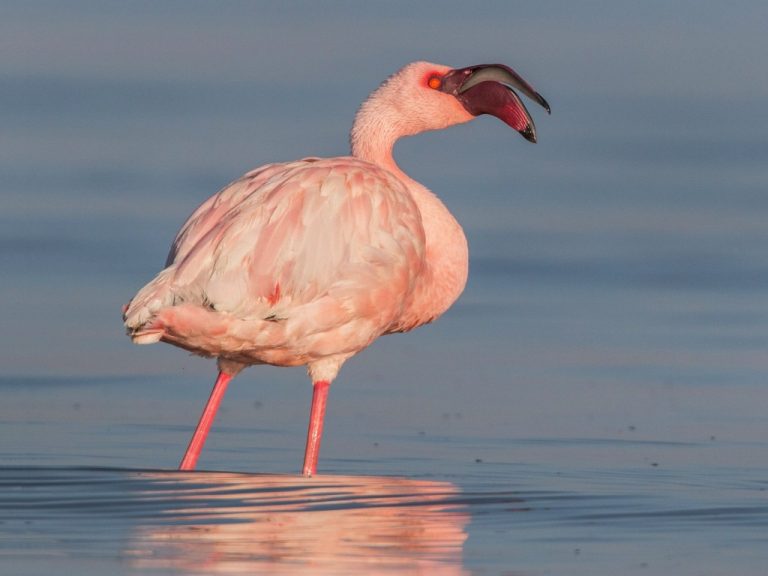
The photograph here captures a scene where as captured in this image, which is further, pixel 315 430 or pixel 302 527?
pixel 315 430

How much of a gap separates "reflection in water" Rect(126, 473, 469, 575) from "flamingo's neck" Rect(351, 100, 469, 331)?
118 cm

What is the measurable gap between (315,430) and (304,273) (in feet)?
2.40

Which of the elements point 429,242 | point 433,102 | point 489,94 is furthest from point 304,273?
point 489,94

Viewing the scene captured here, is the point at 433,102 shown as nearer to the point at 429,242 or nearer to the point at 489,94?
the point at 489,94

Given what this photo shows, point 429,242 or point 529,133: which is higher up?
point 529,133

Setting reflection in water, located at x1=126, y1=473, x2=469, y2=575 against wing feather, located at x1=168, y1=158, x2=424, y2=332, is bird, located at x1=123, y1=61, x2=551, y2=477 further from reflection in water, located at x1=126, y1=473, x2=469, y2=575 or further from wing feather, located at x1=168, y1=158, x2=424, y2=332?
reflection in water, located at x1=126, y1=473, x2=469, y2=575

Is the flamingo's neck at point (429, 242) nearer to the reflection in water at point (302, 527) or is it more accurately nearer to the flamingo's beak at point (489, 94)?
the flamingo's beak at point (489, 94)

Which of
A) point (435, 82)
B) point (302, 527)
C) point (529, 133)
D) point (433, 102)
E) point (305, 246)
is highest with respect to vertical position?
point (435, 82)

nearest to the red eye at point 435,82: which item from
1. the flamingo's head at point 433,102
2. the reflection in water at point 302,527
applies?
the flamingo's head at point 433,102

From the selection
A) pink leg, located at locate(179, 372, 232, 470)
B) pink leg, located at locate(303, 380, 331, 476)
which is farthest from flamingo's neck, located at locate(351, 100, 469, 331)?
pink leg, located at locate(179, 372, 232, 470)

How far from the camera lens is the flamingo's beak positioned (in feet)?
35.8

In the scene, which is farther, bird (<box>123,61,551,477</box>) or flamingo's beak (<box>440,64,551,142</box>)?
flamingo's beak (<box>440,64,551,142</box>)

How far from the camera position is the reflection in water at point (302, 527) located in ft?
24.7

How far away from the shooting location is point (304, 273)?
9578 mm
